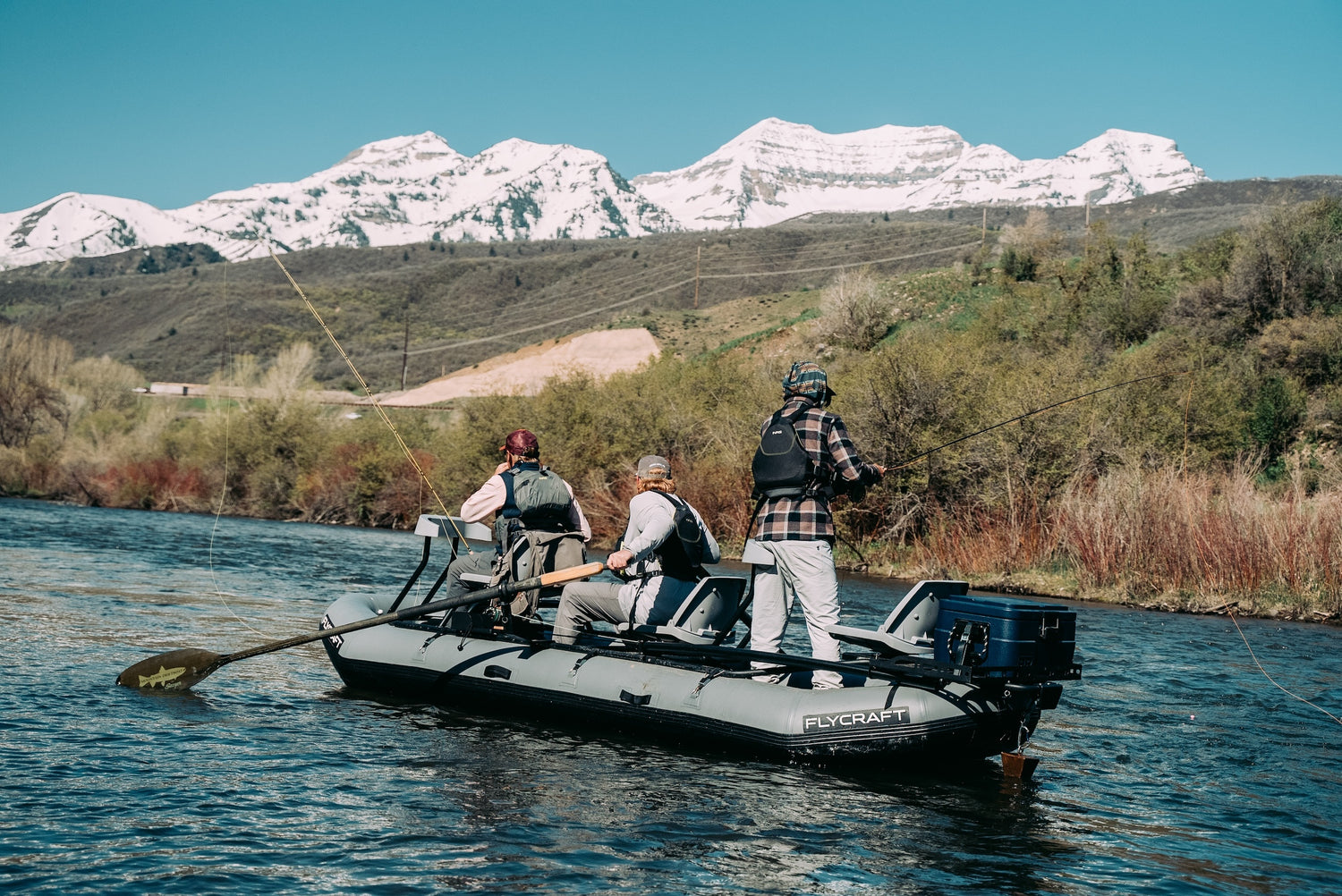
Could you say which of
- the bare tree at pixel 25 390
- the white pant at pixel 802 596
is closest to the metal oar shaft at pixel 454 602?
the white pant at pixel 802 596

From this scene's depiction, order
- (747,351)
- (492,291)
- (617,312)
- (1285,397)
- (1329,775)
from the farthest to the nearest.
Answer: (492,291) → (617,312) → (747,351) → (1285,397) → (1329,775)

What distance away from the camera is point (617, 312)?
328 feet

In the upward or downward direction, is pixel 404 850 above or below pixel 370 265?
below

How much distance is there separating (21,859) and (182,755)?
2.22 meters

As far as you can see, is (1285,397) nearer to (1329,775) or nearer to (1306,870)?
(1329,775)

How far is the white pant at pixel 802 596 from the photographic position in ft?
26.5

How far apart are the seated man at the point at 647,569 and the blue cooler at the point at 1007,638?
1.60 m

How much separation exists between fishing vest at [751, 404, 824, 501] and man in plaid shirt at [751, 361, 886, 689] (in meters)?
0.02

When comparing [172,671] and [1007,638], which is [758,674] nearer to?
[1007,638]

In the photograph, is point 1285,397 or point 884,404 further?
point 1285,397

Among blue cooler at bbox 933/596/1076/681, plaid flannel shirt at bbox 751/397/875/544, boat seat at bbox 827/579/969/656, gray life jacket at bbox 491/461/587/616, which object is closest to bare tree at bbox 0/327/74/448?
gray life jacket at bbox 491/461/587/616

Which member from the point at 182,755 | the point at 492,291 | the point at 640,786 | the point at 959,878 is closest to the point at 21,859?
the point at 182,755

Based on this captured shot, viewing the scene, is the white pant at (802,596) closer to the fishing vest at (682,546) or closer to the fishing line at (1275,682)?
the fishing vest at (682,546)

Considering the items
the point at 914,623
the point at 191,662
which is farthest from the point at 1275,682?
the point at 191,662
